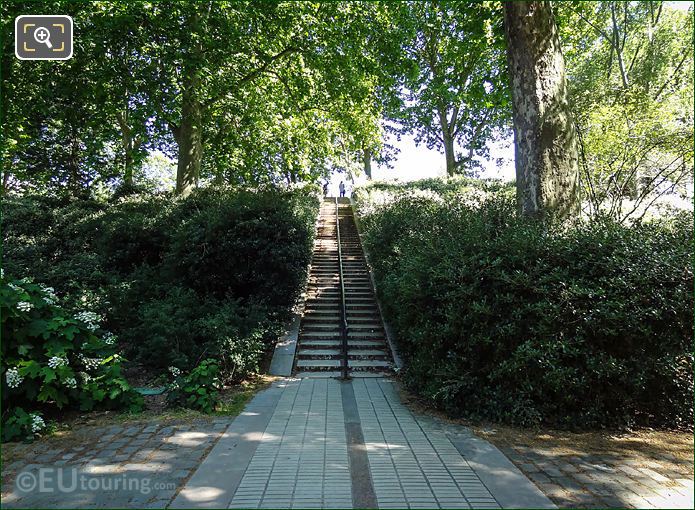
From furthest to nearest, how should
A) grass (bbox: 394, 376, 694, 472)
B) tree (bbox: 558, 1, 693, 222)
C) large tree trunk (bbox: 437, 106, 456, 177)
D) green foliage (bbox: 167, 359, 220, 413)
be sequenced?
large tree trunk (bbox: 437, 106, 456, 177), tree (bbox: 558, 1, 693, 222), green foliage (bbox: 167, 359, 220, 413), grass (bbox: 394, 376, 694, 472)

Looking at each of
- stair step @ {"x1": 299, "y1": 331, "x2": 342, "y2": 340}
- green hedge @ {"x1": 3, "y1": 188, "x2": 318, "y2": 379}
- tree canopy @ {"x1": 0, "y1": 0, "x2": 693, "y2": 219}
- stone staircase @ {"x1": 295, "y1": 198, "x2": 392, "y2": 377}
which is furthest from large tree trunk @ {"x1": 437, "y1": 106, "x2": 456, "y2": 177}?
stair step @ {"x1": 299, "y1": 331, "x2": 342, "y2": 340}

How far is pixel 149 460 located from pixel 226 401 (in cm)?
212

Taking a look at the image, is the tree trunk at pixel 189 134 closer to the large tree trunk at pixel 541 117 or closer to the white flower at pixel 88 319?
the large tree trunk at pixel 541 117

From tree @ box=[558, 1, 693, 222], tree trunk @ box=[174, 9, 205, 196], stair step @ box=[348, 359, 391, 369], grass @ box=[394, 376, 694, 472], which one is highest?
→ tree trunk @ box=[174, 9, 205, 196]

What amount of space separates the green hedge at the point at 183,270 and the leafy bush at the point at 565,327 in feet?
11.6

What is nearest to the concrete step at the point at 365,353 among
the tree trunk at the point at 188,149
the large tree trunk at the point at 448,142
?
the tree trunk at the point at 188,149

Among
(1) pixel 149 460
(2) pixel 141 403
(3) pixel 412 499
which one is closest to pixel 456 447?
(3) pixel 412 499

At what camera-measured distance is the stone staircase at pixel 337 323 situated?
8.14 meters

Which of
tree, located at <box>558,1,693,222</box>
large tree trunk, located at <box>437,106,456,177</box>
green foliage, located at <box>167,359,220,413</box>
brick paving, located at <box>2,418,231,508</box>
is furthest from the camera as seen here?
large tree trunk, located at <box>437,106,456,177</box>

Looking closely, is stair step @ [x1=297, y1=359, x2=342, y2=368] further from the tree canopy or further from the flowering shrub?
the tree canopy

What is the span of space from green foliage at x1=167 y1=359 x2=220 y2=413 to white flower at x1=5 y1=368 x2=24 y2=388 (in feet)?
5.50

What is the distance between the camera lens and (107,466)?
3.75m

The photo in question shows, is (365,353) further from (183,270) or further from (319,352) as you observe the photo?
(183,270)

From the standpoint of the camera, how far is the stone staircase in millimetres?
8141
